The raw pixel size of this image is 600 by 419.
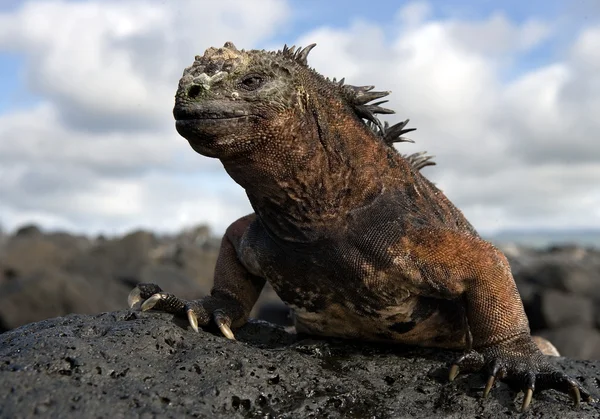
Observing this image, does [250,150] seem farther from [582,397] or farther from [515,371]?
[582,397]

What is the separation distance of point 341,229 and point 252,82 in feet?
3.26

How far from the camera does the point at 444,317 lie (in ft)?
15.5

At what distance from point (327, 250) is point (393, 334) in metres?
0.79

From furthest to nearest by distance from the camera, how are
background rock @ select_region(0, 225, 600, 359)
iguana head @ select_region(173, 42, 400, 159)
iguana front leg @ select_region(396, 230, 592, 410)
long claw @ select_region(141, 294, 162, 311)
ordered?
1. background rock @ select_region(0, 225, 600, 359)
2. long claw @ select_region(141, 294, 162, 311)
3. iguana front leg @ select_region(396, 230, 592, 410)
4. iguana head @ select_region(173, 42, 400, 159)

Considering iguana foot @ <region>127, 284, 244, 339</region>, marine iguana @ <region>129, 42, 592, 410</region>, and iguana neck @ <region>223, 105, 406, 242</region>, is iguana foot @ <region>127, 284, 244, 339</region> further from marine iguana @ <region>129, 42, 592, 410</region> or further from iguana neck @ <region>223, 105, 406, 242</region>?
iguana neck @ <region>223, 105, 406, 242</region>

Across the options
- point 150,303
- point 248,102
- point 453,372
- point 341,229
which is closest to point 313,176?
point 341,229

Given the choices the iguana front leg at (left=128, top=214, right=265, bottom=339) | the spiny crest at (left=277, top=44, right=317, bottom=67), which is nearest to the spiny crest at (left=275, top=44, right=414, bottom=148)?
the spiny crest at (left=277, top=44, right=317, bottom=67)

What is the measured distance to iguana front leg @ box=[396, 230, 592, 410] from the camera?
416 cm

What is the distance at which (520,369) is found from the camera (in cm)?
403

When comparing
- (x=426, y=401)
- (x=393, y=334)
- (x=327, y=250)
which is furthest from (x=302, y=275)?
(x=426, y=401)

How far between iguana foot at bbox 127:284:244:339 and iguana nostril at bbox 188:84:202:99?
4.12ft

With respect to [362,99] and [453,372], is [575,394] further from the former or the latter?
[362,99]

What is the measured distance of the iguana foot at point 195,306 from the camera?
4367mm

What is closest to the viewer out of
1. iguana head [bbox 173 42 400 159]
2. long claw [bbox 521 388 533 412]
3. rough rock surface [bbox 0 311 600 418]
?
rough rock surface [bbox 0 311 600 418]
